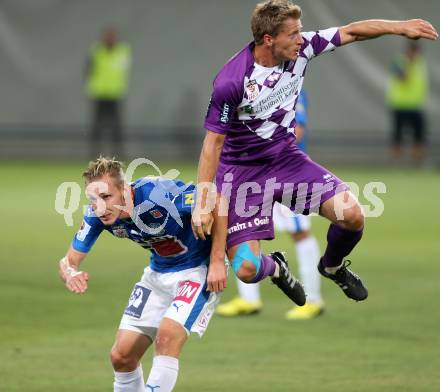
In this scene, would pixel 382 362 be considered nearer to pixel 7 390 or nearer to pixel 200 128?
pixel 7 390

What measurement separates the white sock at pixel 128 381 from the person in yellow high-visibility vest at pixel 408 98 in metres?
16.7

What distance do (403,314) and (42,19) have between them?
50.4 ft

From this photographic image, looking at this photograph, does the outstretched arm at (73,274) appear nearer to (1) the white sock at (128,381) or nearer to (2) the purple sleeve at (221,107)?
(1) the white sock at (128,381)

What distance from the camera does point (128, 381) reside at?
23.9 ft

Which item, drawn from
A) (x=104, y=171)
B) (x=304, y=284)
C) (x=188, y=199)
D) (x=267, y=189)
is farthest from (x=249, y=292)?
(x=104, y=171)

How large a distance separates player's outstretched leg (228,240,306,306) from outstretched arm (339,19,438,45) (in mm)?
1610

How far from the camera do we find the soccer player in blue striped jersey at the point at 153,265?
6996 millimetres

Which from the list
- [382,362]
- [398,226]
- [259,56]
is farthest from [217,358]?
[398,226]

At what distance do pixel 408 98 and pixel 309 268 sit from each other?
1276 cm

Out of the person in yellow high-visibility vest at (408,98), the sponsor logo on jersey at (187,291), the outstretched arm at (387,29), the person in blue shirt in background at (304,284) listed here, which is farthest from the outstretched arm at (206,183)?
the person in yellow high-visibility vest at (408,98)

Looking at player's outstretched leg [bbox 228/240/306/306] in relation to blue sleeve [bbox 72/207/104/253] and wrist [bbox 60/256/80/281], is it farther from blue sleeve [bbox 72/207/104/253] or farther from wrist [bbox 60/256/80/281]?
wrist [bbox 60/256/80/281]

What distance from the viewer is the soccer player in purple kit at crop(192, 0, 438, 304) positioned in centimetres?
762

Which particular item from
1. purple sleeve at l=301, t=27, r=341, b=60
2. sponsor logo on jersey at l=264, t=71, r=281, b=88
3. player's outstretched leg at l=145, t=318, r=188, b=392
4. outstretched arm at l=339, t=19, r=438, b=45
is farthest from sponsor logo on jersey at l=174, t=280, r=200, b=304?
outstretched arm at l=339, t=19, r=438, b=45

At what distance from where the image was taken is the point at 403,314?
11.0m
